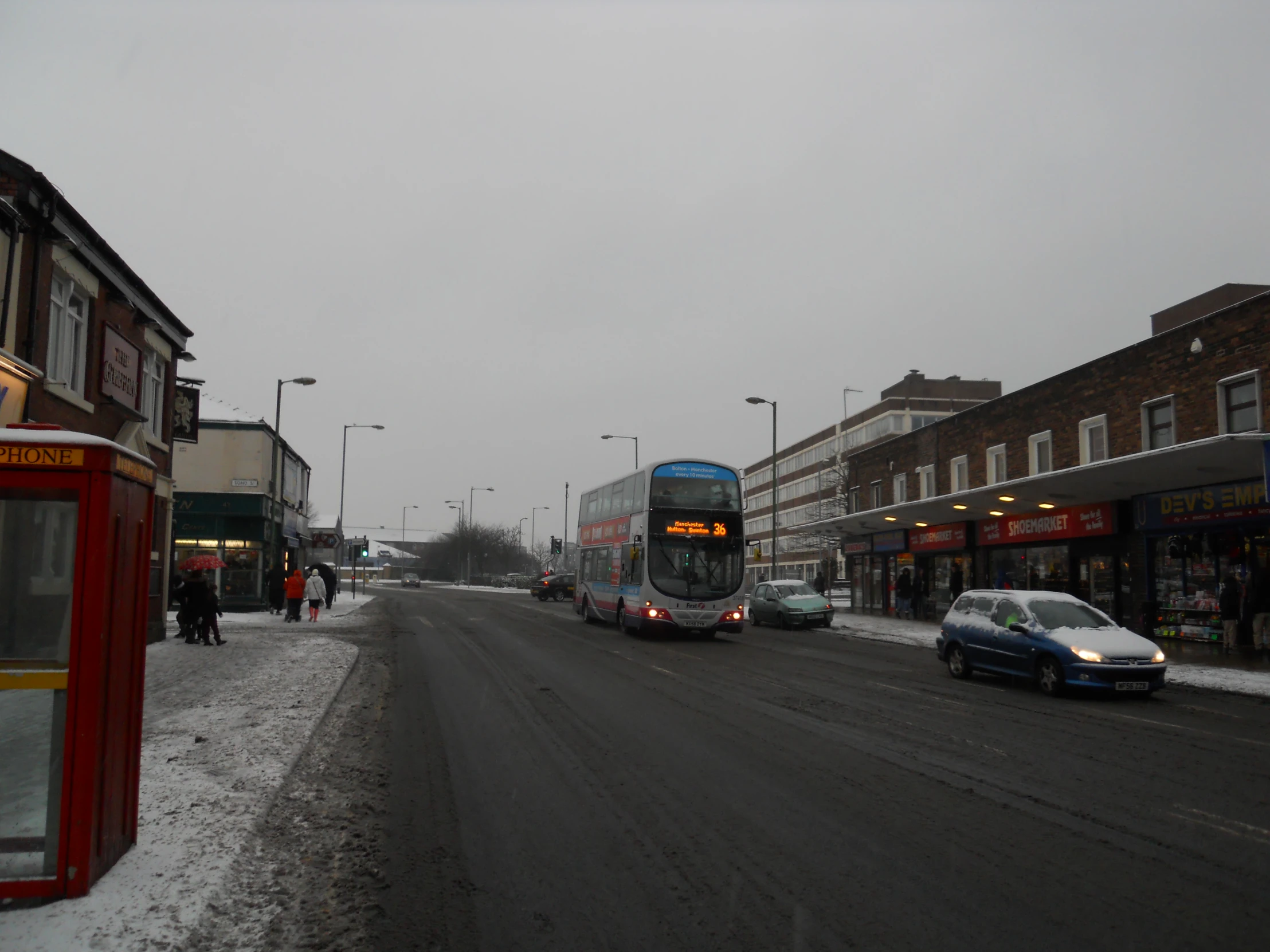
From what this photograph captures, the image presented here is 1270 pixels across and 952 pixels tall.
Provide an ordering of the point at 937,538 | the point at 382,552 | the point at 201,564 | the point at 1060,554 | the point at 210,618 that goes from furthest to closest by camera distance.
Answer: the point at 382,552 < the point at 937,538 < the point at 1060,554 < the point at 201,564 < the point at 210,618

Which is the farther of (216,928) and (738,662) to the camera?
(738,662)

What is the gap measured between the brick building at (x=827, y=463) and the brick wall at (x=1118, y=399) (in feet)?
98.2

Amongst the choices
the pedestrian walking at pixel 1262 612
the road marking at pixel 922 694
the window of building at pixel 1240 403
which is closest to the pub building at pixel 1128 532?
the pedestrian walking at pixel 1262 612

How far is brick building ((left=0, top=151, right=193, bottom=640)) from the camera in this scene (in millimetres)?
13016

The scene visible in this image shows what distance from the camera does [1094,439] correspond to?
27.3 metres

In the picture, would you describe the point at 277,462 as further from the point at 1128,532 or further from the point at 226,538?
the point at 1128,532

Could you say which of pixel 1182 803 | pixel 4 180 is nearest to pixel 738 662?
pixel 1182 803

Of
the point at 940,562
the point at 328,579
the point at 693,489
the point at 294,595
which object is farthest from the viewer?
the point at 328,579

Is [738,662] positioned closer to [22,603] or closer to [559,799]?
[559,799]

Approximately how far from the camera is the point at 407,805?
6840 millimetres

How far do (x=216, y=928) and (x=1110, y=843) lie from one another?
5.18 meters

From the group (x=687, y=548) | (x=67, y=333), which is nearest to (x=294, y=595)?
(x=687, y=548)

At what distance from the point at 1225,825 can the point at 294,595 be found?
2546 centimetres

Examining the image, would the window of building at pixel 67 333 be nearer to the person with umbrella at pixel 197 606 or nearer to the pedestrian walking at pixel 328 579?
the person with umbrella at pixel 197 606
